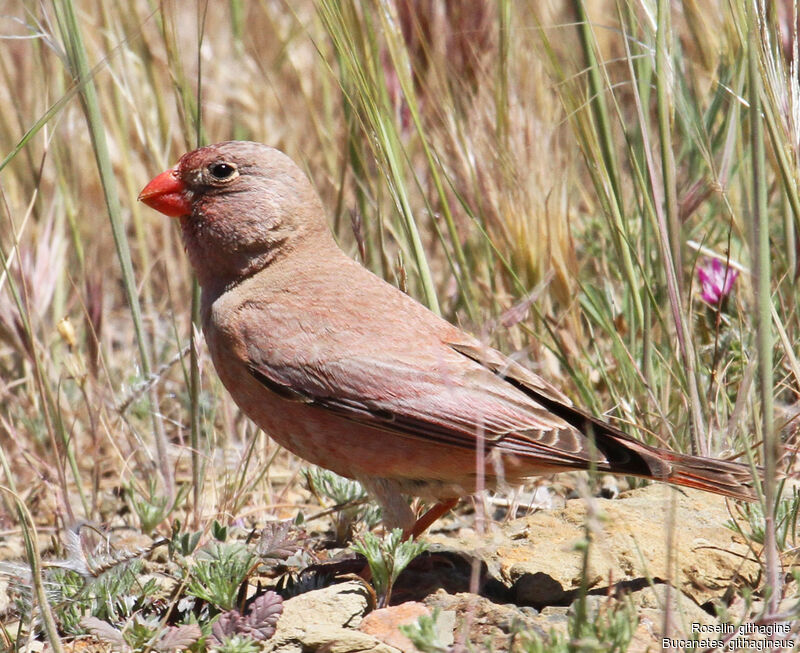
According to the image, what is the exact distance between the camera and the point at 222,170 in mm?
3936

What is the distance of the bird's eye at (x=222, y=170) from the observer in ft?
12.9

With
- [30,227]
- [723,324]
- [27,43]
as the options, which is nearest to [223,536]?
[723,324]

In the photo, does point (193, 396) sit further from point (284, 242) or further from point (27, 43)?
point (27, 43)

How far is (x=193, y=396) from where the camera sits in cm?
376

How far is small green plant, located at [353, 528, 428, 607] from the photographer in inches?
114

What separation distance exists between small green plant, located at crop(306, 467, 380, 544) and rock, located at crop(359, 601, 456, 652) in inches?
33.8

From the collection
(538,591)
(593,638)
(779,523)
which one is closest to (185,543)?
(538,591)

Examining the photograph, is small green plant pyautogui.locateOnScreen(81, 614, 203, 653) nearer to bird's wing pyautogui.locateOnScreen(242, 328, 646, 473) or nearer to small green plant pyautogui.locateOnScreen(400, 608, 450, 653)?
small green plant pyautogui.locateOnScreen(400, 608, 450, 653)

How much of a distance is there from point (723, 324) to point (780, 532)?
1.20 meters

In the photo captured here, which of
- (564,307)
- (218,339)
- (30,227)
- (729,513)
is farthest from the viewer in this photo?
(30,227)

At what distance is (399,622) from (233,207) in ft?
5.55

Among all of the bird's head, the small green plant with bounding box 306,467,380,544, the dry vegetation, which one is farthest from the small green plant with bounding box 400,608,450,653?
the bird's head

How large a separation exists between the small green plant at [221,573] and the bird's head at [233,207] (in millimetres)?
1149

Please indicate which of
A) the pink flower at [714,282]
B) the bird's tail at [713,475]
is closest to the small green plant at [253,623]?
the bird's tail at [713,475]
